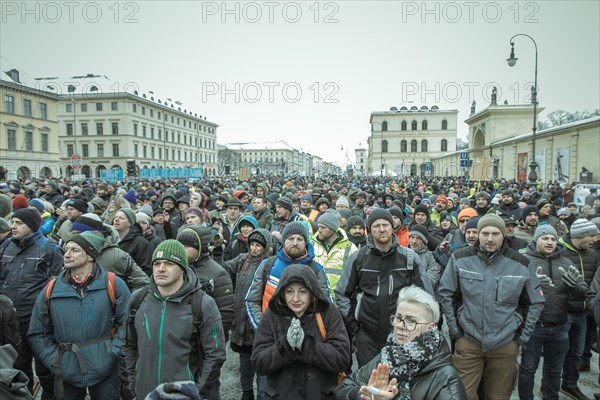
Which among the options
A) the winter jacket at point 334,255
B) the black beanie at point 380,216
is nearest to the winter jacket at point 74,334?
the winter jacket at point 334,255

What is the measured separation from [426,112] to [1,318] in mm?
89933

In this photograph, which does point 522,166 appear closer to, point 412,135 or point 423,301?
point 423,301

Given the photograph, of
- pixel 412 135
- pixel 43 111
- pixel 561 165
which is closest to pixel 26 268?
pixel 561 165

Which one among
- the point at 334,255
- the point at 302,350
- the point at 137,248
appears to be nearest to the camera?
the point at 302,350

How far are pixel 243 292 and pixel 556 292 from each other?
10.6ft

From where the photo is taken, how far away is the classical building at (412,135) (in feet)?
279

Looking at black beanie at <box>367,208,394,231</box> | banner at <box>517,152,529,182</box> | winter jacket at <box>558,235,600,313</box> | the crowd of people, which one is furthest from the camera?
banner at <box>517,152,529,182</box>

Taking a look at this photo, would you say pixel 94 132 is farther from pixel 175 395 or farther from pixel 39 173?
pixel 175 395

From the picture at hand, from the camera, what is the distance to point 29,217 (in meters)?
4.05

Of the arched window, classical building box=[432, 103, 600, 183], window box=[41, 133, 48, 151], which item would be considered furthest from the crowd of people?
the arched window

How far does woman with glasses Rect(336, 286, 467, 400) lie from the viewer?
89.1 inches

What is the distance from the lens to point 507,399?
352 centimetres

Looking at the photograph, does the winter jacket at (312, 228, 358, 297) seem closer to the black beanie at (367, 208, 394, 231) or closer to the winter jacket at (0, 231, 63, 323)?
the black beanie at (367, 208, 394, 231)

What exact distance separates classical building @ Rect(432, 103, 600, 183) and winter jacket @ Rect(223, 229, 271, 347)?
1447cm
